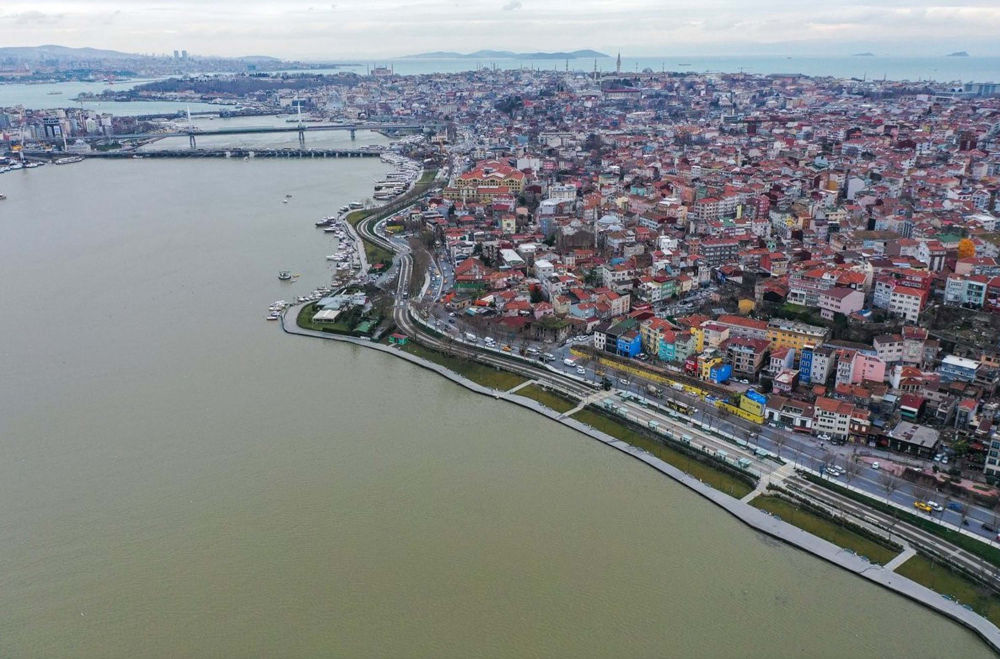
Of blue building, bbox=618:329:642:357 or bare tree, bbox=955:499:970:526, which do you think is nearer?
bare tree, bbox=955:499:970:526

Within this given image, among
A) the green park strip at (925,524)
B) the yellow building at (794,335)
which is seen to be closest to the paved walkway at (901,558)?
the green park strip at (925,524)

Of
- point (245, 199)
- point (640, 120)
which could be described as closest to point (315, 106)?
point (640, 120)

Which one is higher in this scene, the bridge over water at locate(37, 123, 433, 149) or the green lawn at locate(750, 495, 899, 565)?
the bridge over water at locate(37, 123, 433, 149)

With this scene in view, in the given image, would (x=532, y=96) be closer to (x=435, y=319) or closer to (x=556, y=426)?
(x=435, y=319)

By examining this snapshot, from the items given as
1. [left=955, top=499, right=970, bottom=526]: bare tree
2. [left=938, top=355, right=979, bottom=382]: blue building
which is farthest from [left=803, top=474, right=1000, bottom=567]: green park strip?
[left=938, top=355, right=979, bottom=382]: blue building

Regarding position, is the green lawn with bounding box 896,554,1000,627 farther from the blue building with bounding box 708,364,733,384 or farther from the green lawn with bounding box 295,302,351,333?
the green lawn with bounding box 295,302,351,333

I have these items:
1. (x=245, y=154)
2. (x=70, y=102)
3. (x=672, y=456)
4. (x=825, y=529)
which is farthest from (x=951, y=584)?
(x=70, y=102)

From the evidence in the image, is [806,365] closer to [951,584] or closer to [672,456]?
[672,456]
